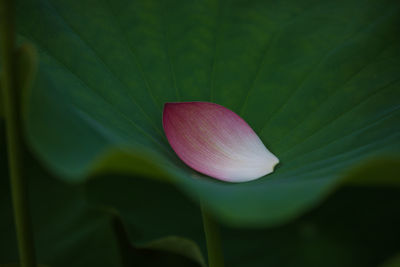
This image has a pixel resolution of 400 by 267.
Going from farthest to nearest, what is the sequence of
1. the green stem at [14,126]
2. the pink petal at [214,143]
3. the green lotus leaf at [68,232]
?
the green lotus leaf at [68,232] < the pink petal at [214,143] < the green stem at [14,126]

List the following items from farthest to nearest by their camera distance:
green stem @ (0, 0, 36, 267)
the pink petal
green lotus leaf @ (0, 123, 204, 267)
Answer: green lotus leaf @ (0, 123, 204, 267) → the pink petal → green stem @ (0, 0, 36, 267)

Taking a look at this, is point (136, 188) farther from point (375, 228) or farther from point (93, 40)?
point (375, 228)

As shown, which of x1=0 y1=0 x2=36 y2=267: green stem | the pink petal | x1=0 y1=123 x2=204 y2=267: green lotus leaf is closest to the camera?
x1=0 y1=0 x2=36 y2=267: green stem

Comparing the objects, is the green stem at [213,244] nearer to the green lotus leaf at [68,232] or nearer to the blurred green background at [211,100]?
the blurred green background at [211,100]

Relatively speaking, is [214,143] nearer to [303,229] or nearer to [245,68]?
[245,68]

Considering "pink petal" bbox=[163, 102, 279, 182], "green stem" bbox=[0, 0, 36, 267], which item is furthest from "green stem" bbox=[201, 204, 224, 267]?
"green stem" bbox=[0, 0, 36, 267]

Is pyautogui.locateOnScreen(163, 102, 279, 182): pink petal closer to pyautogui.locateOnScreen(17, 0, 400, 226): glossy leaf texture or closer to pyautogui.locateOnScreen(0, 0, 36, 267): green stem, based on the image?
pyautogui.locateOnScreen(17, 0, 400, 226): glossy leaf texture

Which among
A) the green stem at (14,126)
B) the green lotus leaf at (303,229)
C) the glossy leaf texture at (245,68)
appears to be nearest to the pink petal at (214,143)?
the glossy leaf texture at (245,68)
